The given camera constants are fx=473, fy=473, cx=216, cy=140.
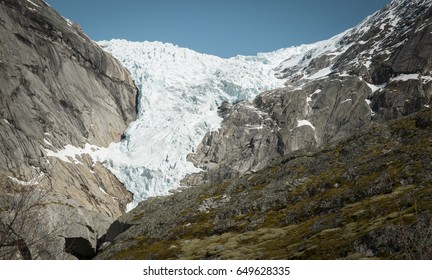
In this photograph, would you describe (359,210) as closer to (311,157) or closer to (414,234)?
(414,234)

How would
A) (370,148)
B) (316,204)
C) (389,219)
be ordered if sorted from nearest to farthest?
(389,219) < (316,204) < (370,148)

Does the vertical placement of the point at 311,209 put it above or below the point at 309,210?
above

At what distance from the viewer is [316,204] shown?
53.7 m

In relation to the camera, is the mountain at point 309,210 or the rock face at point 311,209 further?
the mountain at point 309,210

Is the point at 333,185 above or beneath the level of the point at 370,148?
beneath

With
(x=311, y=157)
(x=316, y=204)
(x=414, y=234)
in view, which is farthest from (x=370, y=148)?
(x=414, y=234)

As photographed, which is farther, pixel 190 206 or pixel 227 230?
pixel 190 206

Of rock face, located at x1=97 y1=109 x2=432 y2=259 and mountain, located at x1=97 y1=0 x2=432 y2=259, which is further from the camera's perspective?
mountain, located at x1=97 y1=0 x2=432 y2=259

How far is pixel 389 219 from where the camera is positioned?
34000 millimetres

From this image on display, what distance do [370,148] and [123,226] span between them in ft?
143

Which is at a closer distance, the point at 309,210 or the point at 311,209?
the point at 309,210
